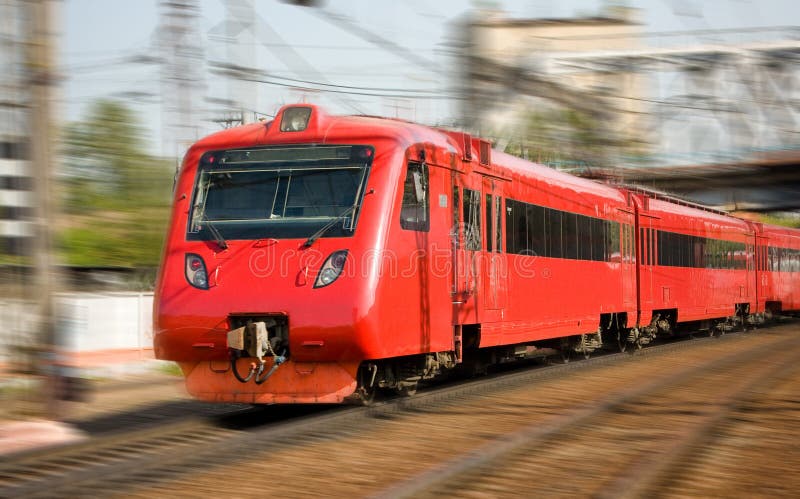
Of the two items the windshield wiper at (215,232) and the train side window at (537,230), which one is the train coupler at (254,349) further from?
the train side window at (537,230)

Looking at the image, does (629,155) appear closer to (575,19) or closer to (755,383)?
(575,19)

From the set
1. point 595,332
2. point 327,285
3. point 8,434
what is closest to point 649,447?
point 327,285

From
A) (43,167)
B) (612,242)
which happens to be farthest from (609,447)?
(612,242)

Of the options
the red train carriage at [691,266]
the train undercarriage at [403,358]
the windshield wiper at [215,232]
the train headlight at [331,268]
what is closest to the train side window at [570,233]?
the train undercarriage at [403,358]

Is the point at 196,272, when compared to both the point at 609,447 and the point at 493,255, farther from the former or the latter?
the point at 609,447

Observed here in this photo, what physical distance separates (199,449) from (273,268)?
2.09 metres

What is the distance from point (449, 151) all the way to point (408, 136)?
966 millimetres

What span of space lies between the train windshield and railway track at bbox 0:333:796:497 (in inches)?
74.5

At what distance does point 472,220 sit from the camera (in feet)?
41.2

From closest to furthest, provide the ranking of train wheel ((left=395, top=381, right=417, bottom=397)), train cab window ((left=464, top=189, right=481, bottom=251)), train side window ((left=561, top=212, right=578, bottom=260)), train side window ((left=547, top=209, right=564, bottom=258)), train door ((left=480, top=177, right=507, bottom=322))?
train wheel ((left=395, top=381, right=417, bottom=397)) < train cab window ((left=464, top=189, right=481, bottom=251)) < train door ((left=480, top=177, right=507, bottom=322)) < train side window ((left=547, top=209, right=564, bottom=258)) < train side window ((left=561, top=212, right=578, bottom=260))

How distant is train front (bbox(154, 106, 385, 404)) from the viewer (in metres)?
9.95

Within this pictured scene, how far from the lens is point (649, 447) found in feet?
29.6

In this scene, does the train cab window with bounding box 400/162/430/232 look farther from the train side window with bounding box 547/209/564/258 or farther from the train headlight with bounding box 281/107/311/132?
the train side window with bounding box 547/209/564/258

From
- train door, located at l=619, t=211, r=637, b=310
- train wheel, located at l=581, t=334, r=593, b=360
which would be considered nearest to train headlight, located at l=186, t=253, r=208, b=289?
train wheel, located at l=581, t=334, r=593, b=360
